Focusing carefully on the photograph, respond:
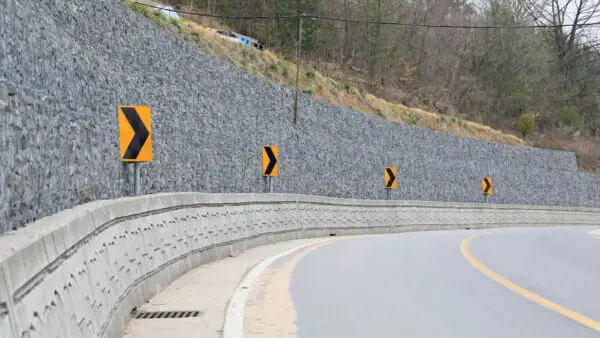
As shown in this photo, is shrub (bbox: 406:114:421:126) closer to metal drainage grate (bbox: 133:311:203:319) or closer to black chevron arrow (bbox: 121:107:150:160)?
black chevron arrow (bbox: 121:107:150:160)

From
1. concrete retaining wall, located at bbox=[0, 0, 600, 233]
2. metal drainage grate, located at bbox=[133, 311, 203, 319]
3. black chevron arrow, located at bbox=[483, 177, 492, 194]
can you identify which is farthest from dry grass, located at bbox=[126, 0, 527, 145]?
metal drainage grate, located at bbox=[133, 311, 203, 319]

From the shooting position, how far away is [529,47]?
8162 cm

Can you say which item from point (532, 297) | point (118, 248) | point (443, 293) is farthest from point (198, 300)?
point (532, 297)

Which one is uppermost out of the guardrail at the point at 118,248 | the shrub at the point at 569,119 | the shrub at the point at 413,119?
the shrub at the point at 569,119

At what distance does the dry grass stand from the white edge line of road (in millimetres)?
16169

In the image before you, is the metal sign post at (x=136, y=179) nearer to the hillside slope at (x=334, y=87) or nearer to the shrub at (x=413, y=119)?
the hillside slope at (x=334, y=87)

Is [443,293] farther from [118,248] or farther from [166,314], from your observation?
[118,248]

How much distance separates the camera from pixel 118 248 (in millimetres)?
8094

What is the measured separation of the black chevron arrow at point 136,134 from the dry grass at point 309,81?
49.6 feet

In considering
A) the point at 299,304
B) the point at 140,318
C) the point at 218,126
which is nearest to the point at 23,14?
the point at 140,318

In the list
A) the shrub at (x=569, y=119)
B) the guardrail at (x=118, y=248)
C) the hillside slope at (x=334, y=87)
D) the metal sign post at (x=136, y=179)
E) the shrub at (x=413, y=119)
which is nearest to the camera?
the guardrail at (x=118, y=248)

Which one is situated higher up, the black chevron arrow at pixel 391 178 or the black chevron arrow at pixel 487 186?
the black chevron arrow at pixel 391 178

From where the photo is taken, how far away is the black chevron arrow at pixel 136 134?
12.5 m

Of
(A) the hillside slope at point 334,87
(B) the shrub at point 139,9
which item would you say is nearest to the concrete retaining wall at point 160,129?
(B) the shrub at point 139,9
